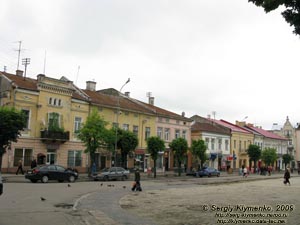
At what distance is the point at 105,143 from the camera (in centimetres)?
4341

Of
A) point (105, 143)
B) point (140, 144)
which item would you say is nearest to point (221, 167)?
point (140, 144)

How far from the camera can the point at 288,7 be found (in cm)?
966

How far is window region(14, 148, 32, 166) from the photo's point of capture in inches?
1572

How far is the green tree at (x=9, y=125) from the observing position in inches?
1259

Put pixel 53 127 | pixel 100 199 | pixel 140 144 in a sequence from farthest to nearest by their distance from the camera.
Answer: pixel 140 144
pixel 53 127
pixel 100 199

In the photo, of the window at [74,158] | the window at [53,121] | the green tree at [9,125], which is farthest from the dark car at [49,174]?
the window at [74,158]

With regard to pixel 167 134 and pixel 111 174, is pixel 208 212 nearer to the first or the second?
pixel 111 174

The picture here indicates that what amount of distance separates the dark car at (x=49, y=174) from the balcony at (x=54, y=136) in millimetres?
9406

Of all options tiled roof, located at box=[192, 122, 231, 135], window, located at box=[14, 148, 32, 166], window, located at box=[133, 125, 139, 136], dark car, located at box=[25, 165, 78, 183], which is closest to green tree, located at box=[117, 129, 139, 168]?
window, located at box=[133, 125, 139, 136]

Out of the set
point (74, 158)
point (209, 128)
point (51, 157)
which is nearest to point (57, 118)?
point (51, 157)

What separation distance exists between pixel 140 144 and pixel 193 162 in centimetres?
1365

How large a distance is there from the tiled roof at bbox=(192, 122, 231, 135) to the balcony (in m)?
28.3

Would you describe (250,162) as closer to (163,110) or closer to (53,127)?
(163,110)

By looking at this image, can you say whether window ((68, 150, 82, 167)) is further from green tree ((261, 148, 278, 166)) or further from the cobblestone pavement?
green tree ((261, 148, 278, 166))
